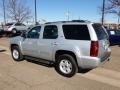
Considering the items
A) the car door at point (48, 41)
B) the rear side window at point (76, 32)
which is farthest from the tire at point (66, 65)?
the rear side window at point (76, 32)

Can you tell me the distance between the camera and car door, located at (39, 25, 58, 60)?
8062mm

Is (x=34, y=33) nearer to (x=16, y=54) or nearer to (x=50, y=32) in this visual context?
(x=50, y=32)

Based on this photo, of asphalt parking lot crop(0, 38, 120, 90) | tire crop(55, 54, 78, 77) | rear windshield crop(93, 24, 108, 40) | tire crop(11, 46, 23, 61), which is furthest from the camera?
tire crop(11, 46, 23, 61)

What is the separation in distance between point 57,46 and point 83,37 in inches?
44.3

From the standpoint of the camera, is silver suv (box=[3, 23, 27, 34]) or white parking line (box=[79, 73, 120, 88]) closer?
white parking line (box=[79, 73, 120, 88])

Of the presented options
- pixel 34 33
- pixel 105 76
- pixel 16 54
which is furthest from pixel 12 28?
pixel 105 76

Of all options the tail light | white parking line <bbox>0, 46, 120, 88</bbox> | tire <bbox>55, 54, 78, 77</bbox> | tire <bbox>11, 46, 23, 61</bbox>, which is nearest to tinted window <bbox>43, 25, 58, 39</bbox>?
tire <bbox>55, 54, 78, 77</bbox>

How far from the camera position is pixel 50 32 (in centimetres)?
837

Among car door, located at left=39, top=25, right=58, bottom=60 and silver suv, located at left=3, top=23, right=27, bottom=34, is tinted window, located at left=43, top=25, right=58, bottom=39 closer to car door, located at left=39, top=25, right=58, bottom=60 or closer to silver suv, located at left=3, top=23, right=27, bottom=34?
car door, located at left=39, top=25, right=58, bottom=60

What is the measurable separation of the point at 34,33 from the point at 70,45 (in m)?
2.32

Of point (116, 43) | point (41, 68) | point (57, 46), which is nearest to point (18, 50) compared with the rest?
point (41, 68)

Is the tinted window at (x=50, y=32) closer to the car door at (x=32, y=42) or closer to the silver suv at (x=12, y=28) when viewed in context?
the car door at (x=32, y=42)

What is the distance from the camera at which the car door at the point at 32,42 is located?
8883 millimetres

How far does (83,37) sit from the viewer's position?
7156 mm
